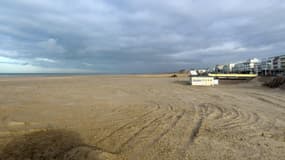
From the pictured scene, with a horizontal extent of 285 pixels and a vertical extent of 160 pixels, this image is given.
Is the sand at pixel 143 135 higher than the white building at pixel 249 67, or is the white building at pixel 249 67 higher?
the white building at pixel 249 67

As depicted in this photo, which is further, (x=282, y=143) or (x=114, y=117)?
(x=114, y=117)

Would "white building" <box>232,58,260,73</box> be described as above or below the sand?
above

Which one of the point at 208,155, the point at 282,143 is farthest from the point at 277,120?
the point at 208,155

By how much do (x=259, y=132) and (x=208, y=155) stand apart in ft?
7.29

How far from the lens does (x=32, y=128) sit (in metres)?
5.21

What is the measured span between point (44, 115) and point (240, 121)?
692 centimetres

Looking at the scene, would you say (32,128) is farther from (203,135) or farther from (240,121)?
(240,121)

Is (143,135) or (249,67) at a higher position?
(249,67)

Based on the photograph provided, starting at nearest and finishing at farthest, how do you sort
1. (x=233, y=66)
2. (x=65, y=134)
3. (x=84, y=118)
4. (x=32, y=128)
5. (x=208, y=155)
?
(x=208, y=155) → (x=65, y=134) → (x=32, y=128) → (x=84, y=118) → (x=233, y=66)

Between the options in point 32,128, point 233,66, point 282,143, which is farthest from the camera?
point 233,66

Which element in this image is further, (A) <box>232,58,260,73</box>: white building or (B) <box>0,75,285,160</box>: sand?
(A) <box>232,58,260,73</box>: white building

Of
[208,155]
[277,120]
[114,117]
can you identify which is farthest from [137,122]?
[277,120]

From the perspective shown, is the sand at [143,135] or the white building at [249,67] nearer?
the sand at [143,135]

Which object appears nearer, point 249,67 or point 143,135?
point 143,135
